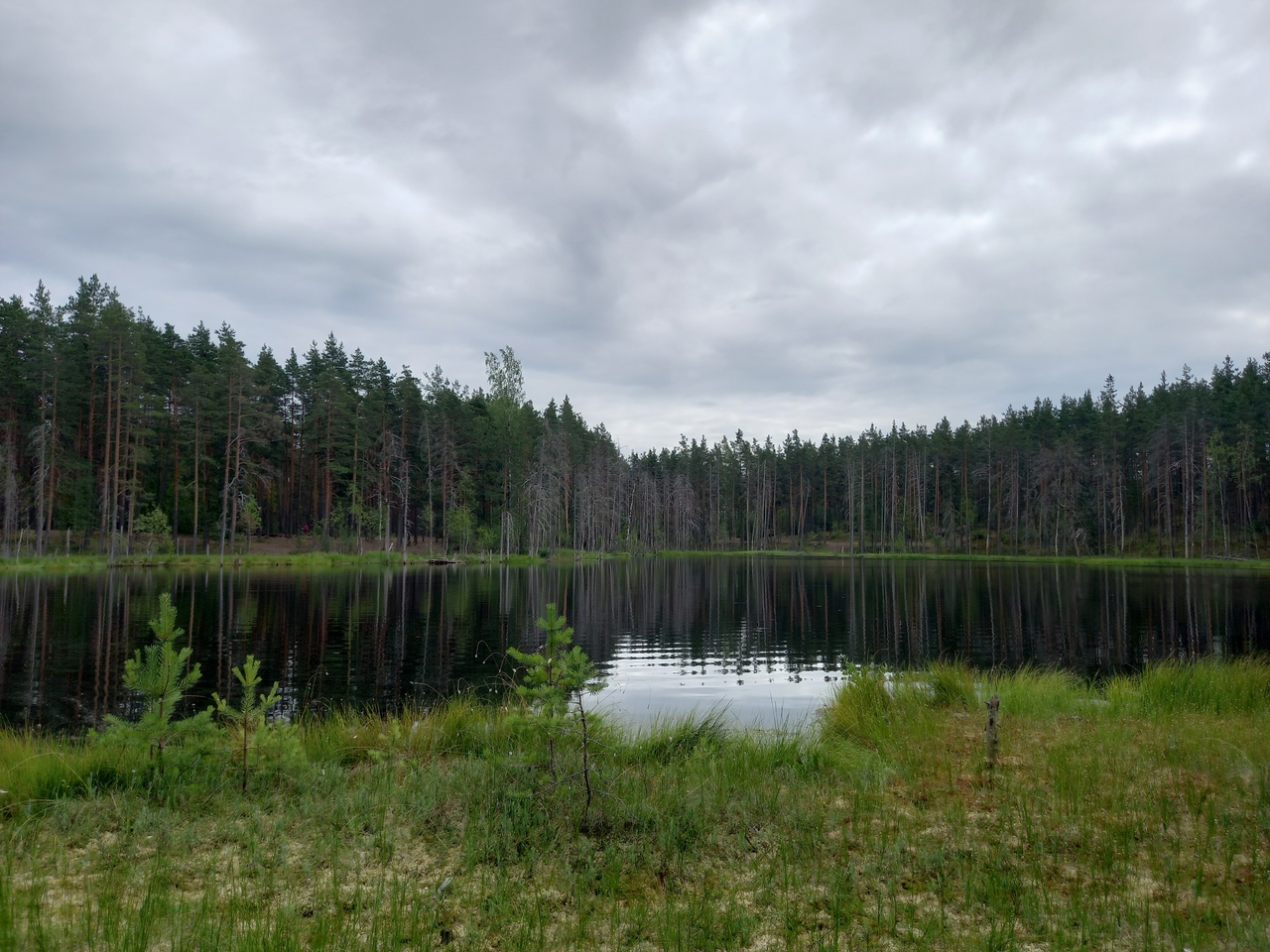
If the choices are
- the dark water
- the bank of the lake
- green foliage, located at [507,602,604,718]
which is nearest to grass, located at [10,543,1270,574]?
the bank of the lake

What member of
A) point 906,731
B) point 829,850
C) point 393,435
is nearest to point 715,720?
point 906,731

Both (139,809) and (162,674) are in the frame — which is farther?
(162,674)

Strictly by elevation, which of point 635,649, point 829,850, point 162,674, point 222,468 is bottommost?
point 635,649

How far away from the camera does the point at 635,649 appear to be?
81.7 feet

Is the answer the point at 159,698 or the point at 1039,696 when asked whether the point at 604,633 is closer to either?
the point at 1039,696

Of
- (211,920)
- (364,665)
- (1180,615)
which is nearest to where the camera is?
(211,920)

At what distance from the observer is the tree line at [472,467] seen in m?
58.1

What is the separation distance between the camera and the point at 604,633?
28.9m

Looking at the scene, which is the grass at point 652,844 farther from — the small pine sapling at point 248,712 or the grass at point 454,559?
the grass at point 454,559

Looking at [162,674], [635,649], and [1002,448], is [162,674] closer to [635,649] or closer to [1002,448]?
[635,649]

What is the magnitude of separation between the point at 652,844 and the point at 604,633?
22.9m

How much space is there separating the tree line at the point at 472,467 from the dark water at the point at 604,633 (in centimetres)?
1735

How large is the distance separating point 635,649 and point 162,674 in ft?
61.1

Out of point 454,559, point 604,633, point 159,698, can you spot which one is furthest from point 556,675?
point 454,559
